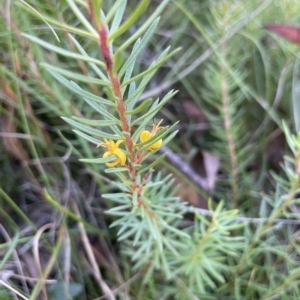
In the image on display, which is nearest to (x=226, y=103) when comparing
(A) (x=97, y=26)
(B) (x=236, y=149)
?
(B) (x=236, y=149)

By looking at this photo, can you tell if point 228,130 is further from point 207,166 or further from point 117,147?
point 117,147

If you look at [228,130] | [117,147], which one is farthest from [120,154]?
[228,130]

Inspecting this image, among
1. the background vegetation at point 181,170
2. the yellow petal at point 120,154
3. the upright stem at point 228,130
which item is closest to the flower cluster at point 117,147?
the yellow petal at point 120,154

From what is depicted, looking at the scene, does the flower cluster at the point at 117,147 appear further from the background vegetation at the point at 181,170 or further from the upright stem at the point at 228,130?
the upright stem at the point at 228,130

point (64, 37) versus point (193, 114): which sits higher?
point (64, 37)

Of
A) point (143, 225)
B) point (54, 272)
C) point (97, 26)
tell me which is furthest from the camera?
point (54, 272)

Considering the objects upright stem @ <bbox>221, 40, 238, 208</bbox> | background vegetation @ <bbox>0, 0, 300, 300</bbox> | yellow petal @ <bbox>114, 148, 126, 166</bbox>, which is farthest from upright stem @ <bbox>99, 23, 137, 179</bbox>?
upright stem @ <bbox>221, 40, 238, 208</bbox>

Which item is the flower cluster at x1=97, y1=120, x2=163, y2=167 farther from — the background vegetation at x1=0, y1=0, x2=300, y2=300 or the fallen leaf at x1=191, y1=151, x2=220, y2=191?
the fallen leaf at x1=191, y1=151, x2=220, y2=191

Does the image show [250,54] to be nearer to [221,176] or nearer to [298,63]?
[298,63]
